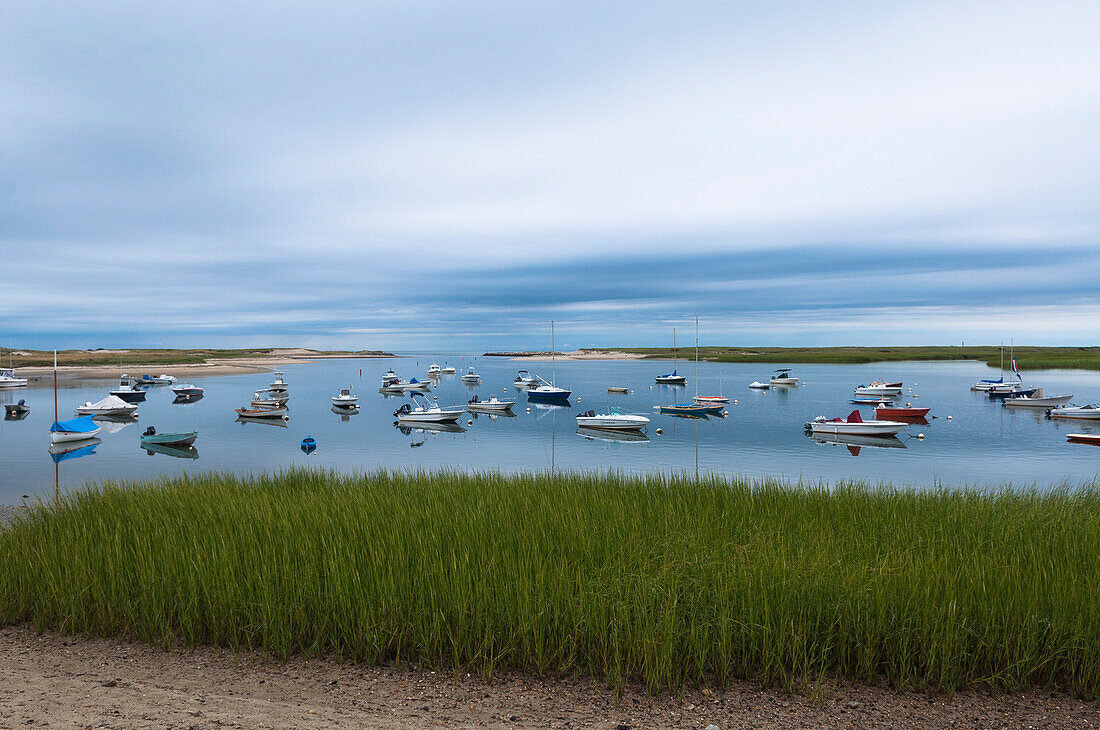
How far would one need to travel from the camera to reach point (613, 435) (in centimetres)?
4725

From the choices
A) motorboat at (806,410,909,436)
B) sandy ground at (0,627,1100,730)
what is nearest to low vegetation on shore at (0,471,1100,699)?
sandy ground at (0,627,1100,730)

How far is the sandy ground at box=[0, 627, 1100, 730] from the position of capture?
517 cm

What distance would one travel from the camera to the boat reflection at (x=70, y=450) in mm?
35375

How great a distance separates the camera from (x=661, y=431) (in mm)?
49469

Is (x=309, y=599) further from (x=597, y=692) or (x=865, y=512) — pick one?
(x=865, y=512)

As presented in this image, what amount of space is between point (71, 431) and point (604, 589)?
40266 millimetres

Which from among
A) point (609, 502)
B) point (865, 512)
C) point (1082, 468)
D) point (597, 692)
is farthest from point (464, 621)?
point (1082, 468)

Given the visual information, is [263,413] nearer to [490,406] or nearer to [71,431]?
[71,431]

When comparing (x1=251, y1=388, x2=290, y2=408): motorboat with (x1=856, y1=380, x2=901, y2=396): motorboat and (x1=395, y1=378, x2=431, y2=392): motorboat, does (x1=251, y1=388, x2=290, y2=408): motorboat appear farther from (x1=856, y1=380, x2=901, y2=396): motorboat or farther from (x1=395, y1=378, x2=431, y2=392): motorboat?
(x1=856, y1=380, x2=901, y2=396): motorboat

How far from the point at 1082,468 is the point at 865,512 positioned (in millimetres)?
28354

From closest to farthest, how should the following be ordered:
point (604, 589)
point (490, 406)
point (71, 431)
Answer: point (604, 589) → point (71, 431) → point (490, 406)

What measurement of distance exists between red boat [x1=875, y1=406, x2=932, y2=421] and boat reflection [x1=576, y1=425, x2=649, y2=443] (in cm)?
1967

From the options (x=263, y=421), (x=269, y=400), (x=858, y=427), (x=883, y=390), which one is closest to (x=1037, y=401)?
(x=883, y=390)

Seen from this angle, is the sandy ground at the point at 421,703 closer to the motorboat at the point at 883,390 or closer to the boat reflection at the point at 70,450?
the boat reflection at the point at 70,450
